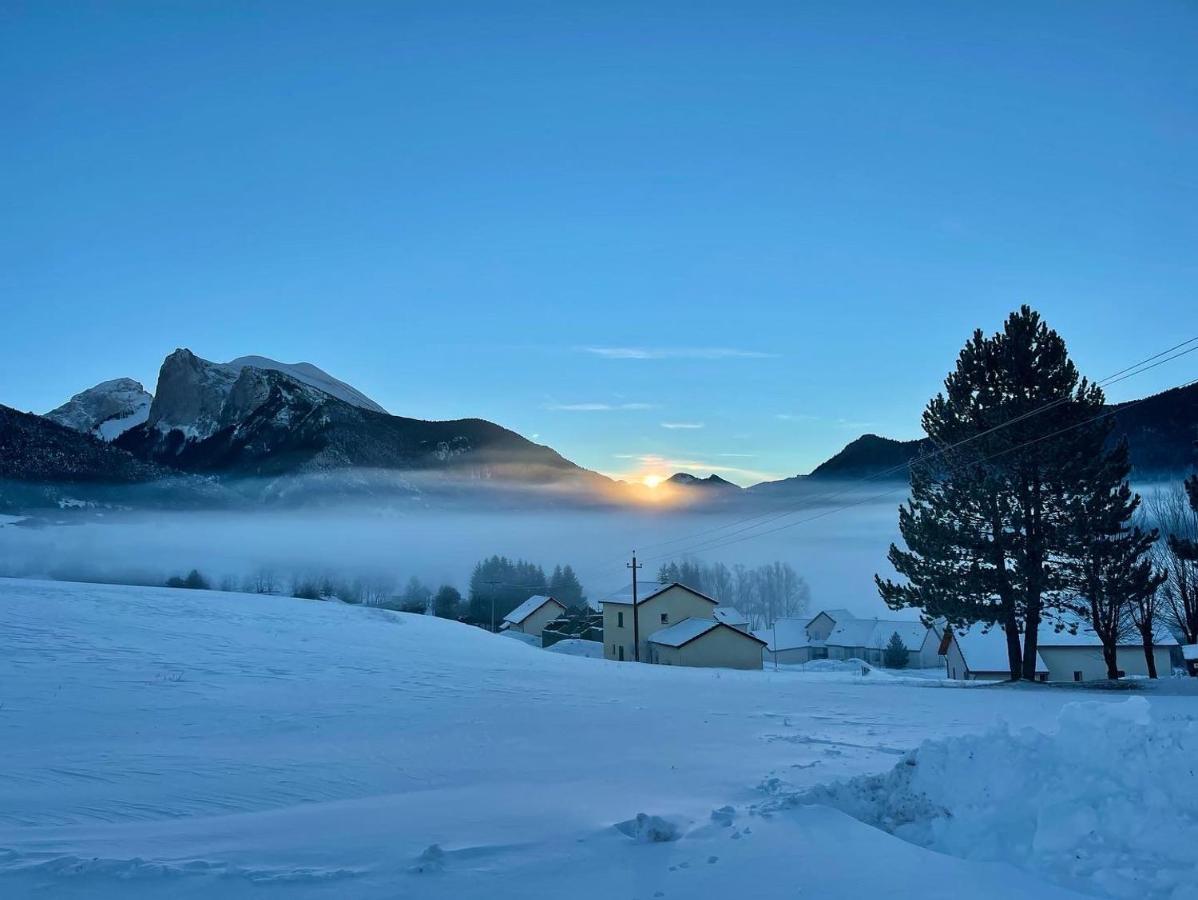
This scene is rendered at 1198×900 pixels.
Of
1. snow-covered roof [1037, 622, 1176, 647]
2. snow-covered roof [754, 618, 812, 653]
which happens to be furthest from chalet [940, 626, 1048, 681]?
snow-covered roof [754, 618, 812, 653]

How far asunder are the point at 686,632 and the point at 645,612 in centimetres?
413

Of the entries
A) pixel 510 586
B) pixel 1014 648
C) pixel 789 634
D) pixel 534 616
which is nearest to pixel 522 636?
pixel 534 616

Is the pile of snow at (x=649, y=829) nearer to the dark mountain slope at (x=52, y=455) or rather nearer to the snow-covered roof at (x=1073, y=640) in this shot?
the snow-covered roof at (x=1073, y=640)

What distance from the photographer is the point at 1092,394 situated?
989 inches

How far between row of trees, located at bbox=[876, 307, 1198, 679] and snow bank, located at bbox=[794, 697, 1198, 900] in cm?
1924

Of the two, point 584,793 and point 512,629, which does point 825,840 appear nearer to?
point 584,793

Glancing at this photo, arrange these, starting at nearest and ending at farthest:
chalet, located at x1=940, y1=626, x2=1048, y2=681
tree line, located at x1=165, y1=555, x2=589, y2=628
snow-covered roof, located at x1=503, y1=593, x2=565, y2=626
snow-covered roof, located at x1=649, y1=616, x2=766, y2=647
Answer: snow-covered roof, located at x1=649, y1=616, x2=766, y2=647 → chalet, located at x1=940, y1=626, x2=1048, y2=681 → snow-covered roof, located at x1=503, y1=593, x2=565, y2=626 → tree line, located at x1=165, y1=555, x2=589, y2=628

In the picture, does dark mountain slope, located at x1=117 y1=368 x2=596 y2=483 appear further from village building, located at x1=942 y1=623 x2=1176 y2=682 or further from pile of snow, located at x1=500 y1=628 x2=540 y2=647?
village building, located at x1=942 y1=623 x2=1176 y2=682

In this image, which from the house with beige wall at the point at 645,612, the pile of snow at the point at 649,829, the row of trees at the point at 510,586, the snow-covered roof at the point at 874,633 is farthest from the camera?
the row of trees at the point at 510,586

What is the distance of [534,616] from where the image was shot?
262 feet

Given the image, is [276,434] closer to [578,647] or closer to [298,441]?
[298,441]

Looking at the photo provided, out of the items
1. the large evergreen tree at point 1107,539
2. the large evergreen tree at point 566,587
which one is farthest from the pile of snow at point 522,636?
the large evergreen tree at point 1107,539

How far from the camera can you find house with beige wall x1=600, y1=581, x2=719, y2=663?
52.0 meters

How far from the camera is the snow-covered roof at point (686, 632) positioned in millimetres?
47656
